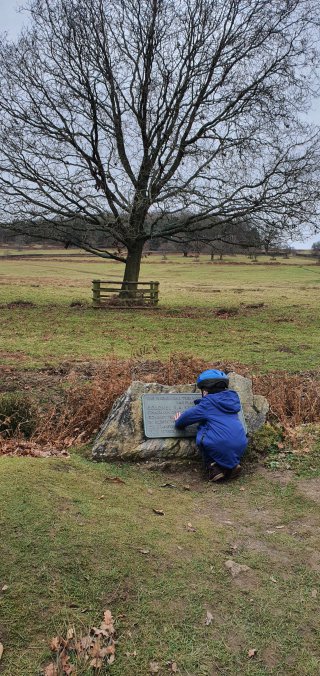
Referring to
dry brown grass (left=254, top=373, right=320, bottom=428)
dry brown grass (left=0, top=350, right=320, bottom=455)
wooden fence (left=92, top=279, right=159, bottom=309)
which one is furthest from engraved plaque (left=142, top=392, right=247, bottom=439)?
wooden fence (left=92, top=279, right=159, bottom=309)

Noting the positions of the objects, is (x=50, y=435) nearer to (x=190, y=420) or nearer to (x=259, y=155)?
(x=190, y=420)

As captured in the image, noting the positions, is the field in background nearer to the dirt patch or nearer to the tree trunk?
the dirt patch

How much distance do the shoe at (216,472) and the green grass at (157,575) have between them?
459 mm

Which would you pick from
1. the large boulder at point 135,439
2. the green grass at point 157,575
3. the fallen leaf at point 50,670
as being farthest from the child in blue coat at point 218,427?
the fallen leaf at point 50,670

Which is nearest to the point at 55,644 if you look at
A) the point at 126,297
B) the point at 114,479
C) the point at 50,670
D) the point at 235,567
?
the point at 50,670

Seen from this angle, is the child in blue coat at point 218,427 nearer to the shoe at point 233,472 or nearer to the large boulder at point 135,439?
the shoe at point 233,472

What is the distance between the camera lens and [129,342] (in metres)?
13.5

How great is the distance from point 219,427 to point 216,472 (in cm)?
48

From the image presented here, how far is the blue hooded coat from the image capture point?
577 cm

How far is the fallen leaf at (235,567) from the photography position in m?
3.94

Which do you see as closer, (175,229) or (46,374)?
(46,374)

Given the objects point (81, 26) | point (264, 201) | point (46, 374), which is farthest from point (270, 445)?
point (81, 26)

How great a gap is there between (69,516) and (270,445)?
3145 mm

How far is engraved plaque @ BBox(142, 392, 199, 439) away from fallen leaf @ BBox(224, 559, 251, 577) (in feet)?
7.80
